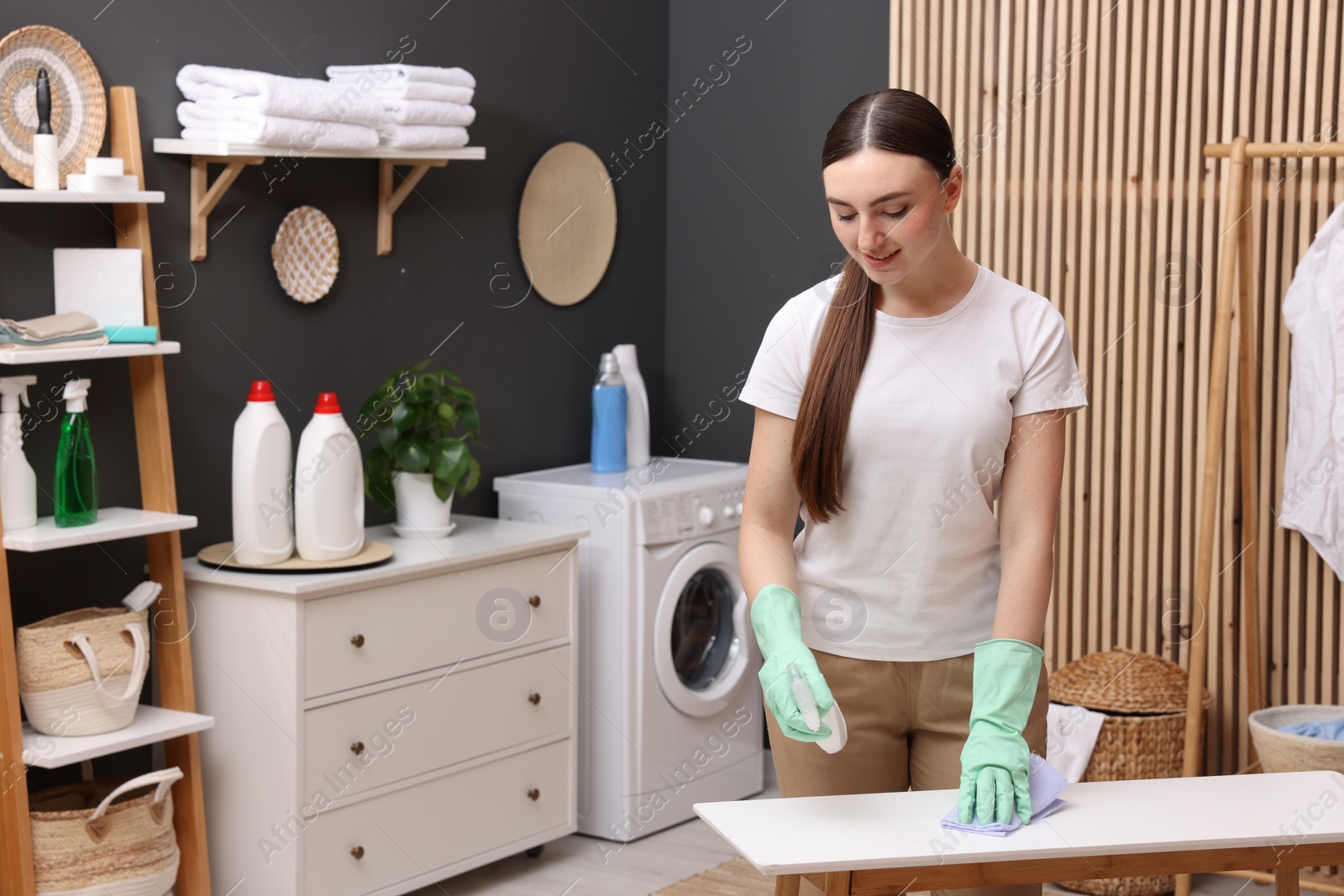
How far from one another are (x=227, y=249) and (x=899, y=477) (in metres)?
1.98

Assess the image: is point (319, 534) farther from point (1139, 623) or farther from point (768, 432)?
point (1139, 623)

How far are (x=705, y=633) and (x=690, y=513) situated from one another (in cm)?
42

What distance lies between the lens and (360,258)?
3502mm

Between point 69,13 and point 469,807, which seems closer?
point 69,13

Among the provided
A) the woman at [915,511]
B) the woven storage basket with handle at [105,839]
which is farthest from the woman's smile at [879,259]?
the woven storage basket with handle at [105,839]

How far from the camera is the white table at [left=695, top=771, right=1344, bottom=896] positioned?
5.15 feet

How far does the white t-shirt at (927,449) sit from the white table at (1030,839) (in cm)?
21

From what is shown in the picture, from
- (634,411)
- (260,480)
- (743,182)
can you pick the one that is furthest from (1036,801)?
(743,182)

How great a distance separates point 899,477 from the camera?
173 centimetres

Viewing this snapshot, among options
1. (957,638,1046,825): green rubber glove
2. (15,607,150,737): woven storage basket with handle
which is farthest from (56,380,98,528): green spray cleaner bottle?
(957,638,1046,825): green rubber glove

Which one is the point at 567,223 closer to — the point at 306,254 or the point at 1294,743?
the point at 306,254

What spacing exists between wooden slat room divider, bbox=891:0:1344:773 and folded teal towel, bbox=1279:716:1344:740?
231 mm

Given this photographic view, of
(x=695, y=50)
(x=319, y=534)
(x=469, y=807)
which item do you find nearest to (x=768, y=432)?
(x=319, y=534)

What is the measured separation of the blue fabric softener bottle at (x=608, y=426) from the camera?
402 cm
